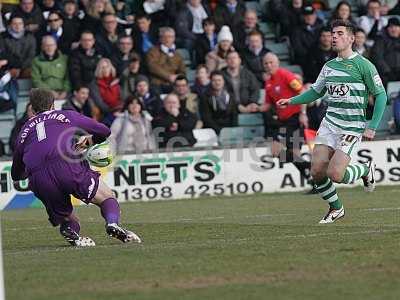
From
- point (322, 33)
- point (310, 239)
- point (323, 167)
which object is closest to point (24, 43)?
point (322, 33)

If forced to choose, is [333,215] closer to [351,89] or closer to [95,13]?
[351,89]

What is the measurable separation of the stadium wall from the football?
26.8ft

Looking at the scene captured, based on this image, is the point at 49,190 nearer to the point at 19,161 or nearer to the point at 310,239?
the point at 19,161

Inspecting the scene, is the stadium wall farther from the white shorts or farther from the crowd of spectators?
the white shorts

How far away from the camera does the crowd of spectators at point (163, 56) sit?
849 inches

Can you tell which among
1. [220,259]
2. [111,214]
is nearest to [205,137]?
[111,214]

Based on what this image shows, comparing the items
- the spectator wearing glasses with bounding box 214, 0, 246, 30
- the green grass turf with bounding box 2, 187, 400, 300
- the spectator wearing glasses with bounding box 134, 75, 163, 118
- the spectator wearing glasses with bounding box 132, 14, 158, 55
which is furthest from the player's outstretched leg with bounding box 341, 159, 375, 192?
the spectator wearing glasses with bounding box 214, 0, 246, 30

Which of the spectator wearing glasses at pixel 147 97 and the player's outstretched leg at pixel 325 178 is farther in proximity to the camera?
the spectator wearing glasses at pixel 147 97

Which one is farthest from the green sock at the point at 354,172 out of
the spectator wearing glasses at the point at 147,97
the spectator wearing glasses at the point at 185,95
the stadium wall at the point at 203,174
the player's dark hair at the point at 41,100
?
the spectator wearing glasses at the point at 147,97

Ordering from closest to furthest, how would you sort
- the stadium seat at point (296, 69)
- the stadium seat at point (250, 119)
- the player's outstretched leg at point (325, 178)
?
the player's outstretched leg at point (325, 178) < the stadium seat at point (250, 119) < the stadium seat at point (296, 69)

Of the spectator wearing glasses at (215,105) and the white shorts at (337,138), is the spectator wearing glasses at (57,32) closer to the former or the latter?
the spectator wearing glasses at (215,105)

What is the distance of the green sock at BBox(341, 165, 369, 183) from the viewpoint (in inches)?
535

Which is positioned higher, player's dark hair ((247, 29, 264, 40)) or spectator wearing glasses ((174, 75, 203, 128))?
player's dark hair ((247, 29, 264, 40))

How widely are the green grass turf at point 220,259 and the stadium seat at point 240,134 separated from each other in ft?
19.4
